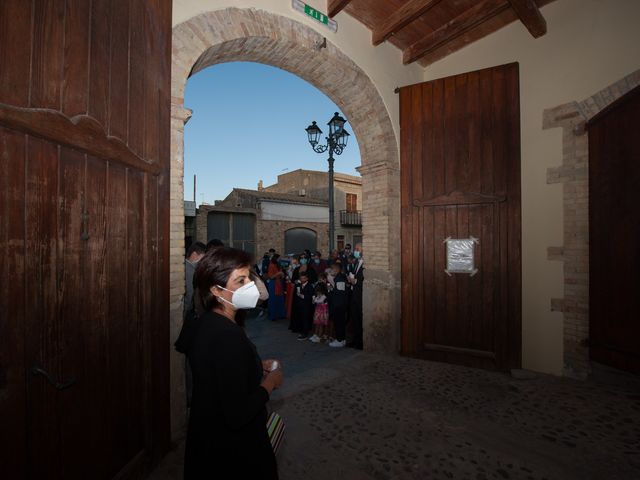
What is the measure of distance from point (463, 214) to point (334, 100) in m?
2.83

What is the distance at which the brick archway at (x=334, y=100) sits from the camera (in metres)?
3.28

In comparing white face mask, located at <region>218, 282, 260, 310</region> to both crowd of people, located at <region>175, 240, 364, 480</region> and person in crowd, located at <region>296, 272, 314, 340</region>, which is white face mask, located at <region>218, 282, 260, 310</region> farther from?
person in crowd, located at <region>296, 272, 314, 340</region>

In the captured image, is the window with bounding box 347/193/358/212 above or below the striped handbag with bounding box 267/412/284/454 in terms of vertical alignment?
above

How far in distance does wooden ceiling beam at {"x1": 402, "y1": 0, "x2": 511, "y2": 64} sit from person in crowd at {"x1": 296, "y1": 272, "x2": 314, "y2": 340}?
15.5 ft

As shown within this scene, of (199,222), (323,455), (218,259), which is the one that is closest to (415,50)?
(218,259)

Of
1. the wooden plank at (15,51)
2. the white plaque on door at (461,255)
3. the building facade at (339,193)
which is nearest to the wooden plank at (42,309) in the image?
the wooden plank at (15,51)

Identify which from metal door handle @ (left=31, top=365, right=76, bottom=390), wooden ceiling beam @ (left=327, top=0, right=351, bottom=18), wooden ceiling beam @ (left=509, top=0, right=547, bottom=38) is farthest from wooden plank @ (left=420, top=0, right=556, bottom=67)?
metal door handle @ (left=31, top=365, right=76, bottom=390)

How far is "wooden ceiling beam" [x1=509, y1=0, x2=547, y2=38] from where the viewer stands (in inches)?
174

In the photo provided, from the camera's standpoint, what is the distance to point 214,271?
1.74 meters

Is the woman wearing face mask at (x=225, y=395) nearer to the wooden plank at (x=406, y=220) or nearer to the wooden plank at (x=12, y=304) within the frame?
the wooden plank at (x=12, y=304)

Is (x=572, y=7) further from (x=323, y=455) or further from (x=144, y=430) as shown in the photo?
(x=144, y=430)

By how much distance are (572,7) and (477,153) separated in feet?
7.03

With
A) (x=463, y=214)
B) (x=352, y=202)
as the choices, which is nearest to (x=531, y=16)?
(x=463, y=214)

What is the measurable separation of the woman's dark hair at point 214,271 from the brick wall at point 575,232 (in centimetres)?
→ 465
